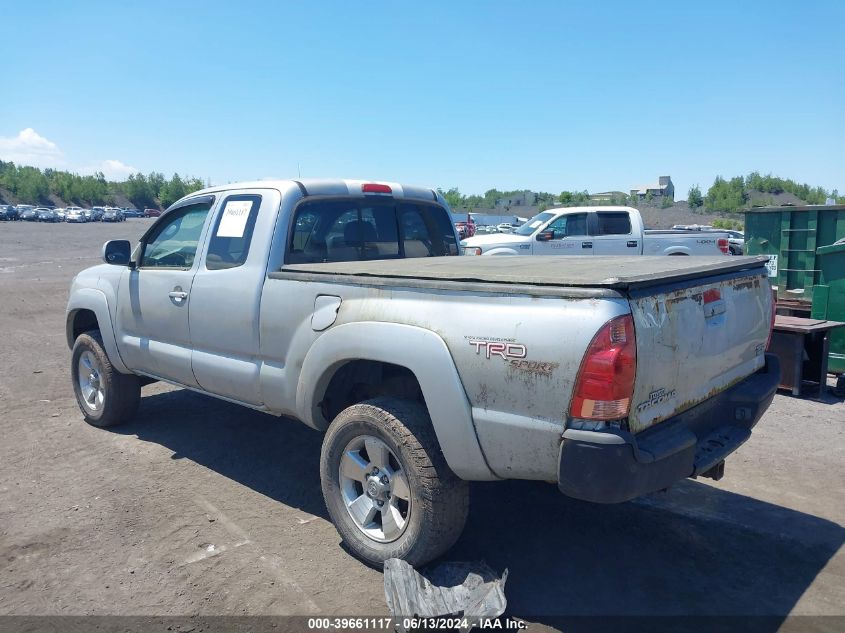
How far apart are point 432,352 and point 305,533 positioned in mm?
1600

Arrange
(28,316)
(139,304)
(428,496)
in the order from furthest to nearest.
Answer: (28,316)
(139,304)
(428,496)

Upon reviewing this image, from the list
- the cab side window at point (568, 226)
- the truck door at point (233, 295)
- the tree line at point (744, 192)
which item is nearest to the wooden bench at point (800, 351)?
the truck door at point (233, 295)

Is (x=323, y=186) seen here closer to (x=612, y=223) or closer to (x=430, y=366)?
(x=430, y=366)

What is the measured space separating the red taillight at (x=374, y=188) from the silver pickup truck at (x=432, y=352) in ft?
0.05

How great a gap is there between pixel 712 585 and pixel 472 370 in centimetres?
173

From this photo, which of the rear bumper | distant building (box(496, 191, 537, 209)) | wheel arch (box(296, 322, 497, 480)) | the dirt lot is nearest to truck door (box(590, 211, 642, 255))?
the dirt lot

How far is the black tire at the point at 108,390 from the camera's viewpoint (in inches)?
218

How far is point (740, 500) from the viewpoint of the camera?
4.34m

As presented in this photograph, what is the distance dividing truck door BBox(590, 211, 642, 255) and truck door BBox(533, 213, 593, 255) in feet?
0.62

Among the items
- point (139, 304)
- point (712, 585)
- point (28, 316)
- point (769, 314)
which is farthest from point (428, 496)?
point (28, 316)

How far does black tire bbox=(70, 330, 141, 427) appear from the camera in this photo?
5539 millimetres

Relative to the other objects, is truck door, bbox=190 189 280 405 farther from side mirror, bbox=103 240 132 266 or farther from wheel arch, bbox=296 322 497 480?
side mirror, bbox=103 240 132 266

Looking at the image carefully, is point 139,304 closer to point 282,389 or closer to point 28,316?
point 282,389

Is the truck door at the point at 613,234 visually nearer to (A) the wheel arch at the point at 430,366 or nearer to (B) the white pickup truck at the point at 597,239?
(B) the white pickup truck at the point at 597,239
